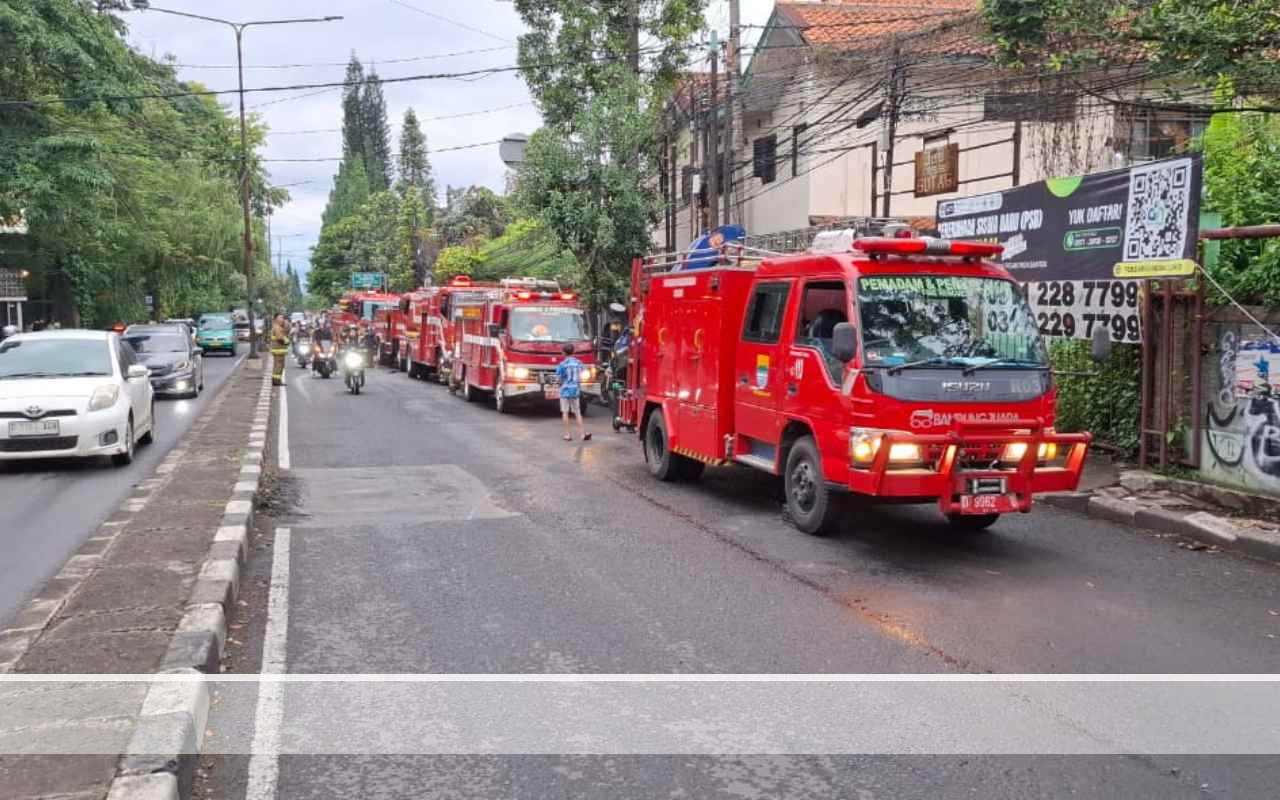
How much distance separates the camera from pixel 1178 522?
9.48 meters

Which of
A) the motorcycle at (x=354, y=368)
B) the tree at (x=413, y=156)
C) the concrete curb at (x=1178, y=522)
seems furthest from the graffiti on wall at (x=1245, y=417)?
the tree at (x=413, y=156)

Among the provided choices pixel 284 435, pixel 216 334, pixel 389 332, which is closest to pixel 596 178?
pixel 284 435

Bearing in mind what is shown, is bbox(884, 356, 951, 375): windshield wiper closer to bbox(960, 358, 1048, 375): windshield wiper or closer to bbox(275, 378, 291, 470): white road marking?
bbox(960, 358, 1048, 375): windshield wiper

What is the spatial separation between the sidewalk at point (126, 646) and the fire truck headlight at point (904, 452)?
15.5ft

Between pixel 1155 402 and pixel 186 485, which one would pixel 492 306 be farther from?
pixel 1155 402

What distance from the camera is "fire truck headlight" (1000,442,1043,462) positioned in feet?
27.7

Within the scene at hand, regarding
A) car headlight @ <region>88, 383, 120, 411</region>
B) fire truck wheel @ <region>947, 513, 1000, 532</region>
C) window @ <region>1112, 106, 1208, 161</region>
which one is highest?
window @ <region>1112, 106, 1208, 161</region>

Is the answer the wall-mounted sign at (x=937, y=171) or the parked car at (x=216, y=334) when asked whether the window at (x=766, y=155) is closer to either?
the wall-mounted sign at (x=937, y=171)

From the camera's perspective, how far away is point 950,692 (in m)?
5.41

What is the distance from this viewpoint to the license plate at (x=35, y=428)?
11.9 m

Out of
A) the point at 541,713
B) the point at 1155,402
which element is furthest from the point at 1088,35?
the point at 541,713

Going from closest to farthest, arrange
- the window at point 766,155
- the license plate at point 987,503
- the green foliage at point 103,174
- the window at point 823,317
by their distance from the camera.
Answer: the license plate at point 987,503, the window at point 823,317, the green foliage at point 103,174, the window at point 766,155

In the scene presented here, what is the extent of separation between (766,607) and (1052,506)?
5.17 meters

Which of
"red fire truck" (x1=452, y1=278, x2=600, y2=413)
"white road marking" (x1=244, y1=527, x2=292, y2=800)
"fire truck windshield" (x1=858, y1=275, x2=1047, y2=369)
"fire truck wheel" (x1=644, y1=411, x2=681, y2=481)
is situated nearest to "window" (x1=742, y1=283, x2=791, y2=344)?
"fire truck windshield" (x1=858, y1=275, x2=1047, y2=369)
